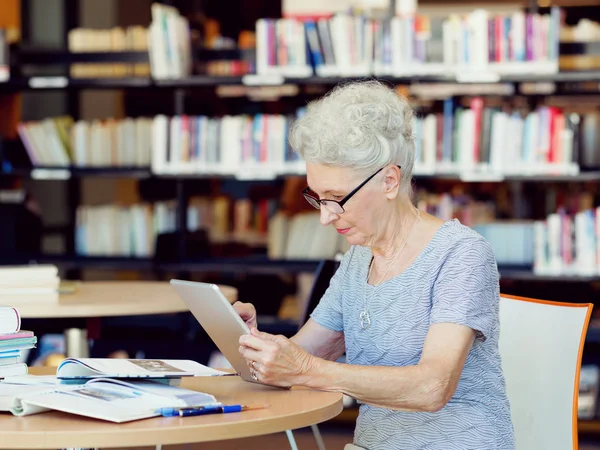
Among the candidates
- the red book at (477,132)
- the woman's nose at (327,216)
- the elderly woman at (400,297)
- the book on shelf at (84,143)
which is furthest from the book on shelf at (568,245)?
the woman's nose at (327,216)

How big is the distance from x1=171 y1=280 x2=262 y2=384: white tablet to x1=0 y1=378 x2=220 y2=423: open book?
17 centimetres

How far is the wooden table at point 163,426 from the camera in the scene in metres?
1.34

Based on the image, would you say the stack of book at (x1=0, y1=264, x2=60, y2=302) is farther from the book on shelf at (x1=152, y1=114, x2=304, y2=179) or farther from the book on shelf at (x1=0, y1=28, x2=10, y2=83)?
the book on shelf at (x1=0, y1=28, x2=10, y2=83)

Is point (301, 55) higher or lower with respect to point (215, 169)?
higher

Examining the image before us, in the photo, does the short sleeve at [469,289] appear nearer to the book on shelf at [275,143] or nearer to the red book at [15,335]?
the red book at [15,335]

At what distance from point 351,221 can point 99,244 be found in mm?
3362

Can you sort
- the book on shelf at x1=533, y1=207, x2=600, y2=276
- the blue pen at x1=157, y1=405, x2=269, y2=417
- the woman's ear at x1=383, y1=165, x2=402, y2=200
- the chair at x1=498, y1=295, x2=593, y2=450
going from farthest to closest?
1. the book on shelf at x1=533, y1=207, x2=600, y2=276
2. the chair at x1=498, y1=295, x2=593, y2=450
3. the woman's ear at x1=383, y1=165, x2=402, y2=200
4. the blue pen at x1=157, y1=405, x2=269, y2=417

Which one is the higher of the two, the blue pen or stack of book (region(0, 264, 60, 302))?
the blue pen

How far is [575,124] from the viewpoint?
4367mm

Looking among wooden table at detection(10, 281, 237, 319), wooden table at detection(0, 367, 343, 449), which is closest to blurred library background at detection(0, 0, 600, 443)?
wooden table at detection(10, 281, 237, 319)

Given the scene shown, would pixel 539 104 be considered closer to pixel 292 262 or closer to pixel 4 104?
pixel 292 262

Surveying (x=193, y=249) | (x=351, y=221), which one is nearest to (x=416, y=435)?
(x=351, y=221)

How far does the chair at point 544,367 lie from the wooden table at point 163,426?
2.58 feet

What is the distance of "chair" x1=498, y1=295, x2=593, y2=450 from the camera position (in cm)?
221
